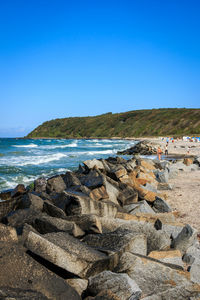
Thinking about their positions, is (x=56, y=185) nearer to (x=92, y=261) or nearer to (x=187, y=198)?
(x=187, y=198)

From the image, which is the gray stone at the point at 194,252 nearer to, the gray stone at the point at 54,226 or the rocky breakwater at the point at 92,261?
the rocky breakwater at the point at 92,261

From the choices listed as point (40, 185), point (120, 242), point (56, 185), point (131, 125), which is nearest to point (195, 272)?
point (120, 242)

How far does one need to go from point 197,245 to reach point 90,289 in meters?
2.19

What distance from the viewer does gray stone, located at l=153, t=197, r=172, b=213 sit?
6.20 m

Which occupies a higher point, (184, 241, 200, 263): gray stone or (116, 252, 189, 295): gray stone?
(116, 252, 189, 295): gray stone

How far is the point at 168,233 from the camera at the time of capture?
14.0 ft

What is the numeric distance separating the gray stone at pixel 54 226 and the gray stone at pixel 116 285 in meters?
0.94

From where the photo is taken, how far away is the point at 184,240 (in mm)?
3918

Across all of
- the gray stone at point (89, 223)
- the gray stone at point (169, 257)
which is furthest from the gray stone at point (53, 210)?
the gray stone at point (169, 257)

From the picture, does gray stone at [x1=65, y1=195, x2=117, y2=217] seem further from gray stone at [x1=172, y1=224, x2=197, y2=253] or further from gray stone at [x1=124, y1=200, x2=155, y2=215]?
gray stone at [x1=172, y1=224, x2=197, y2=253]

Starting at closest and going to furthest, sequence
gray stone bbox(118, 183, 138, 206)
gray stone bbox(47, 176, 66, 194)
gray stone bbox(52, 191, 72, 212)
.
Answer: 1. gray stone bbox(52, 191, 72, 212)
2. gray stone bbox(118, 183, 138, 206)
3. gray stone bbox(47, 176, 66, 194)

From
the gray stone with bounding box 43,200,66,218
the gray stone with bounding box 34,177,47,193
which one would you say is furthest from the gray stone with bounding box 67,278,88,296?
the gray stone with bounding box 34,177,47,193

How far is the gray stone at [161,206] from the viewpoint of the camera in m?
6.20

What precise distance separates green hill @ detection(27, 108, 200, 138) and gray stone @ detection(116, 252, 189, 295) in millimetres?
64928
